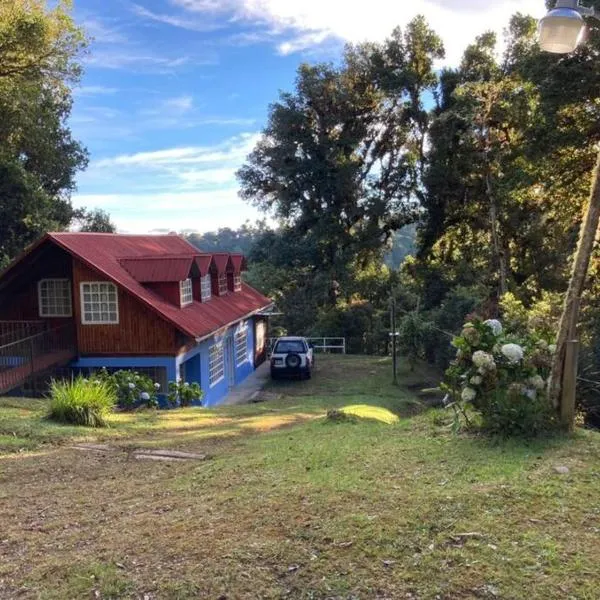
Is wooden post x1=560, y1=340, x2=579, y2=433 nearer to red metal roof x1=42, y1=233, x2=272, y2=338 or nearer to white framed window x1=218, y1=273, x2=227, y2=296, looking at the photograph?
red metal roof x1=42, y1=233, x2=272, y2=338

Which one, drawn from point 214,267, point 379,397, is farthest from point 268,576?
point 214,267

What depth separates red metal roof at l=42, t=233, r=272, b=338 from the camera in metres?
17.2

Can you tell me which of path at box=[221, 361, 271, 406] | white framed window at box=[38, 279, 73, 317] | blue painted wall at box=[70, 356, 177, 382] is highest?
white framed window at box=[38, 279, 73, 317]

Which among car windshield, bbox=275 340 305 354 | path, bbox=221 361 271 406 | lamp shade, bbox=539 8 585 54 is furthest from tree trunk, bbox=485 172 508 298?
lamp shade, bbox=539 8 585 54

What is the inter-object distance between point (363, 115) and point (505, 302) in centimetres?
2155

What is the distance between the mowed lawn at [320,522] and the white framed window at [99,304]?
33.7 feet

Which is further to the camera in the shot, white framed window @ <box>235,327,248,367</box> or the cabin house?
white framed window @ <box>235,327,248,367</box>

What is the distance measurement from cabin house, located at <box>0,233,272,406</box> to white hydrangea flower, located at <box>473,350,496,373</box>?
39.6 ft

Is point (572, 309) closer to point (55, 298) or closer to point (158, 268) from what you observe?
point (158, 268)

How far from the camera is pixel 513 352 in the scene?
6383mm

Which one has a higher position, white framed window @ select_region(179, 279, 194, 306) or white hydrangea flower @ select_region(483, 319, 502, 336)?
white framed window @ select_region(179, 279, 194, 306)

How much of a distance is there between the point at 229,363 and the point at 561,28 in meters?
20.0

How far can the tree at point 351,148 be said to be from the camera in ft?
113

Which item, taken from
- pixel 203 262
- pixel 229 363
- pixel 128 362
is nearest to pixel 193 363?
pixel 128 362
